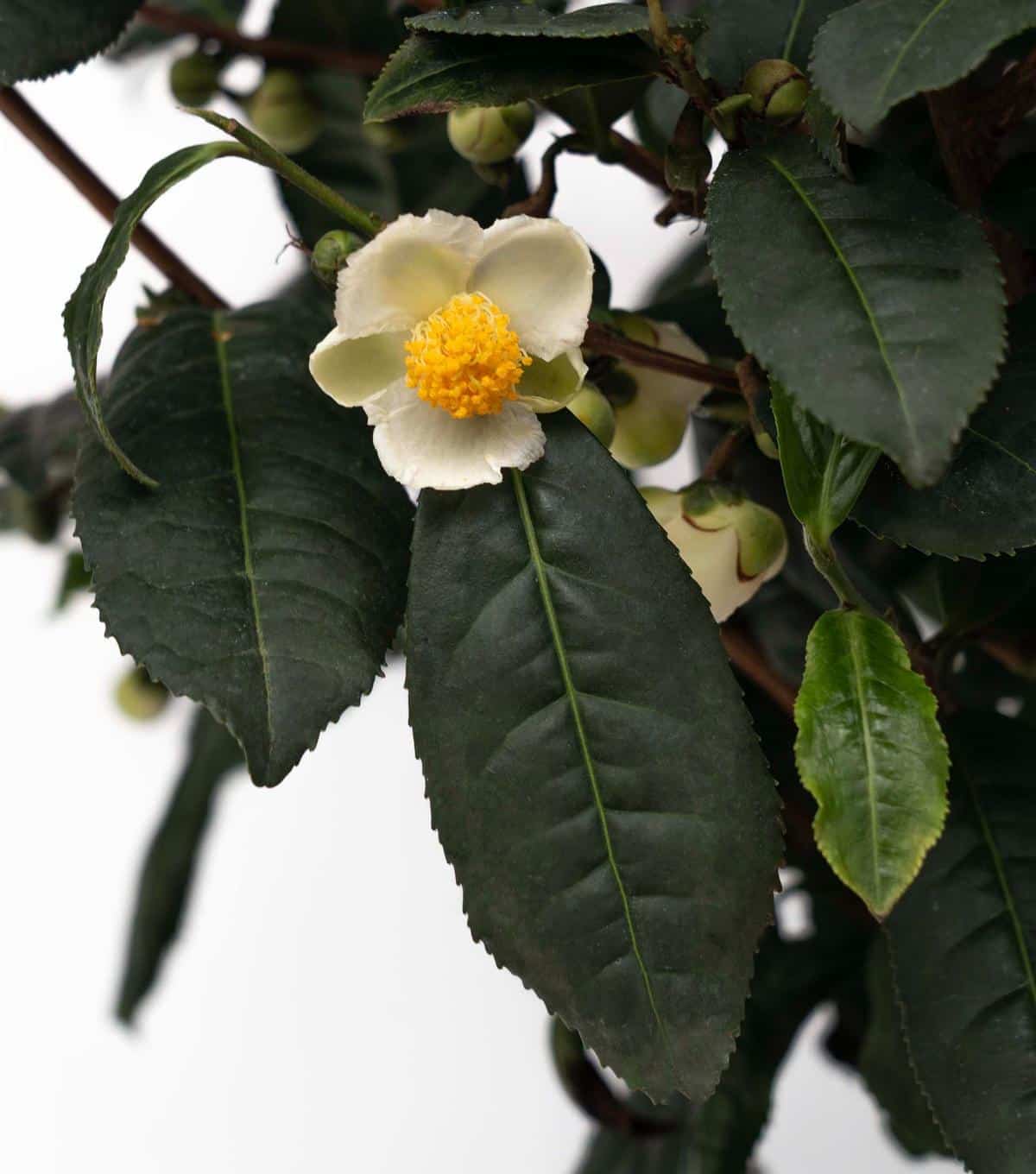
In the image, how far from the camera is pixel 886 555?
1.86ft

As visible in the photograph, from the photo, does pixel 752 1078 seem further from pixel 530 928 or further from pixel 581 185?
pixel 581 185

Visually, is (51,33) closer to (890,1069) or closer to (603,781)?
(603,781)

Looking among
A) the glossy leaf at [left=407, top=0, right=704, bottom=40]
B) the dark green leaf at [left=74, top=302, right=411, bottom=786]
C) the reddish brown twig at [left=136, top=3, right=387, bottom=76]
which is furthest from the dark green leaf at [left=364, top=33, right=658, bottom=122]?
the reddish brown twig at [left=136, top=3, right=387, bottom=76]

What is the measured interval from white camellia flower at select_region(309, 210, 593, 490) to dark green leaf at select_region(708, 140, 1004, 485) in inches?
1.9

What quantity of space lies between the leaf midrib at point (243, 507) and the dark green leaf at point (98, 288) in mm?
47

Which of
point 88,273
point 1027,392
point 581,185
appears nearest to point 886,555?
point 1027,392

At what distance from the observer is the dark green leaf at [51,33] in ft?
1.49

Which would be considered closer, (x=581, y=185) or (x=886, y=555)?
(x=886, y=555)

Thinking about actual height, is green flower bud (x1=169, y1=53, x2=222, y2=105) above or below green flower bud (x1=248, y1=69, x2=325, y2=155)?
above

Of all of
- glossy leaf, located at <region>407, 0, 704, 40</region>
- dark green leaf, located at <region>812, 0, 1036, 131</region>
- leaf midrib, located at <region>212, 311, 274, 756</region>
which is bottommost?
leaf midrib, located at <region>212, 311, 274, 756</region>

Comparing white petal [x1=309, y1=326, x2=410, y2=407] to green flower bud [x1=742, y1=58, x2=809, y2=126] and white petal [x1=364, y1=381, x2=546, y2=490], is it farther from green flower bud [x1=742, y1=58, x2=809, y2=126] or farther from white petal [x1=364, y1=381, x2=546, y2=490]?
green flower bud [x1=742, y1=58, x2=809, y2=126]

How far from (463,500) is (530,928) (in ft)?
0.38

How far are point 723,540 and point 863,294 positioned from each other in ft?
0.34

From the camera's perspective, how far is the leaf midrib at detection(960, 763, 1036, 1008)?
1.46 ft
